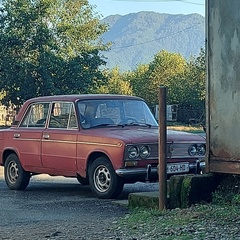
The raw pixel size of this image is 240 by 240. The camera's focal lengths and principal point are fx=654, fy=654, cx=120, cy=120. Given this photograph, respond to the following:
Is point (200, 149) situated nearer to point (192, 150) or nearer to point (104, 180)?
point (192, 150)

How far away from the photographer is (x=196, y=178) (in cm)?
850

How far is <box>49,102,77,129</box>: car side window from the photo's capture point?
1136 centimetres

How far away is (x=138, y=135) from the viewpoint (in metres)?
10.5

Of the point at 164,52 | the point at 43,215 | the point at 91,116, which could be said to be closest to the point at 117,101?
the point at 91,116

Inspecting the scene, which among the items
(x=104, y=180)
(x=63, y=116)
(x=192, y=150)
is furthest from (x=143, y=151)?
(x=63, y=116)

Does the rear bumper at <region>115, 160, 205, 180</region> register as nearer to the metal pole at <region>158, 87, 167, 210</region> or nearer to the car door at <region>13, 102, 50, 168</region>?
the metal pole at <region>158, 87, 167, 210</region>

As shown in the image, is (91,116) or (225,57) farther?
(91,116)

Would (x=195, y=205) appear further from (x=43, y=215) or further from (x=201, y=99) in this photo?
(x=201, y=99)

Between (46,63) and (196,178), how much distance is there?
137ft

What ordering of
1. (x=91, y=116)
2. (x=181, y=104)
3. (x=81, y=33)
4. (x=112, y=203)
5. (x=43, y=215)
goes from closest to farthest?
(x=43, y=215), (x=112, y=203), (x=91, y=116), (x=81, y=33), (x=181, y=104)

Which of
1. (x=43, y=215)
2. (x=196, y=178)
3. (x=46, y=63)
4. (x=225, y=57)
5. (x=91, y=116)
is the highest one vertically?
(x=46, y=63)

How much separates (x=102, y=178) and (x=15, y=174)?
248cm

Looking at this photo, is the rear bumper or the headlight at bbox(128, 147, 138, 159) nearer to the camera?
the rear bumper

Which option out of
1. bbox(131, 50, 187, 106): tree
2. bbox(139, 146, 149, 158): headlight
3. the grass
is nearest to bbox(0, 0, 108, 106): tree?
the grass
